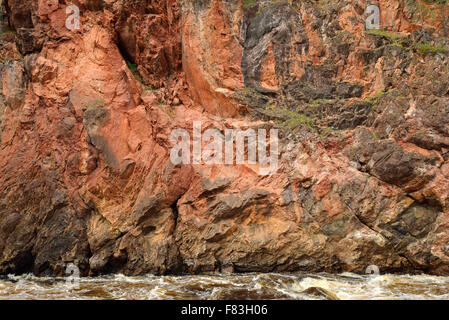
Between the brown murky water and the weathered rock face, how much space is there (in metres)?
0.46

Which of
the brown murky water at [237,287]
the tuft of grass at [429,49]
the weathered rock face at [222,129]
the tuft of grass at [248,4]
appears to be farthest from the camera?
the tuft of grass at [248,4]

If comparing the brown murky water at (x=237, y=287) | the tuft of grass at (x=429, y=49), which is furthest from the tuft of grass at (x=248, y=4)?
the brown murky water at (x=237, y=287)

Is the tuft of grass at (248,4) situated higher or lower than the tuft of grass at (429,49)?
higher

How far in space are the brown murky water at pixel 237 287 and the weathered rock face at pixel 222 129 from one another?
1.52ft

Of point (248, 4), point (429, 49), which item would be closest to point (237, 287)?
point (429, 49)

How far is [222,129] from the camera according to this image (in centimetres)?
1023

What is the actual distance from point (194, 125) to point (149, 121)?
1.34 metres

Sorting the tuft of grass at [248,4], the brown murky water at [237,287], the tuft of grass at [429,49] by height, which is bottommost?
the brown murky water at [237,287]

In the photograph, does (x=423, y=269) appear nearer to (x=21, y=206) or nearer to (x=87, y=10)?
(x=21, y=206)

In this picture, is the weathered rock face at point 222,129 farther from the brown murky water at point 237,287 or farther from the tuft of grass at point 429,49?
the brown murky water at point 237,287

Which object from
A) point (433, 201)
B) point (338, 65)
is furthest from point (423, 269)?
point (338, 65)

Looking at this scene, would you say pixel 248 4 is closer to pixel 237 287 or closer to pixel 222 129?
pixel 222 129

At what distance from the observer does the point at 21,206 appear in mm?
9438

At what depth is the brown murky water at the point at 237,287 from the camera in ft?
23.2
